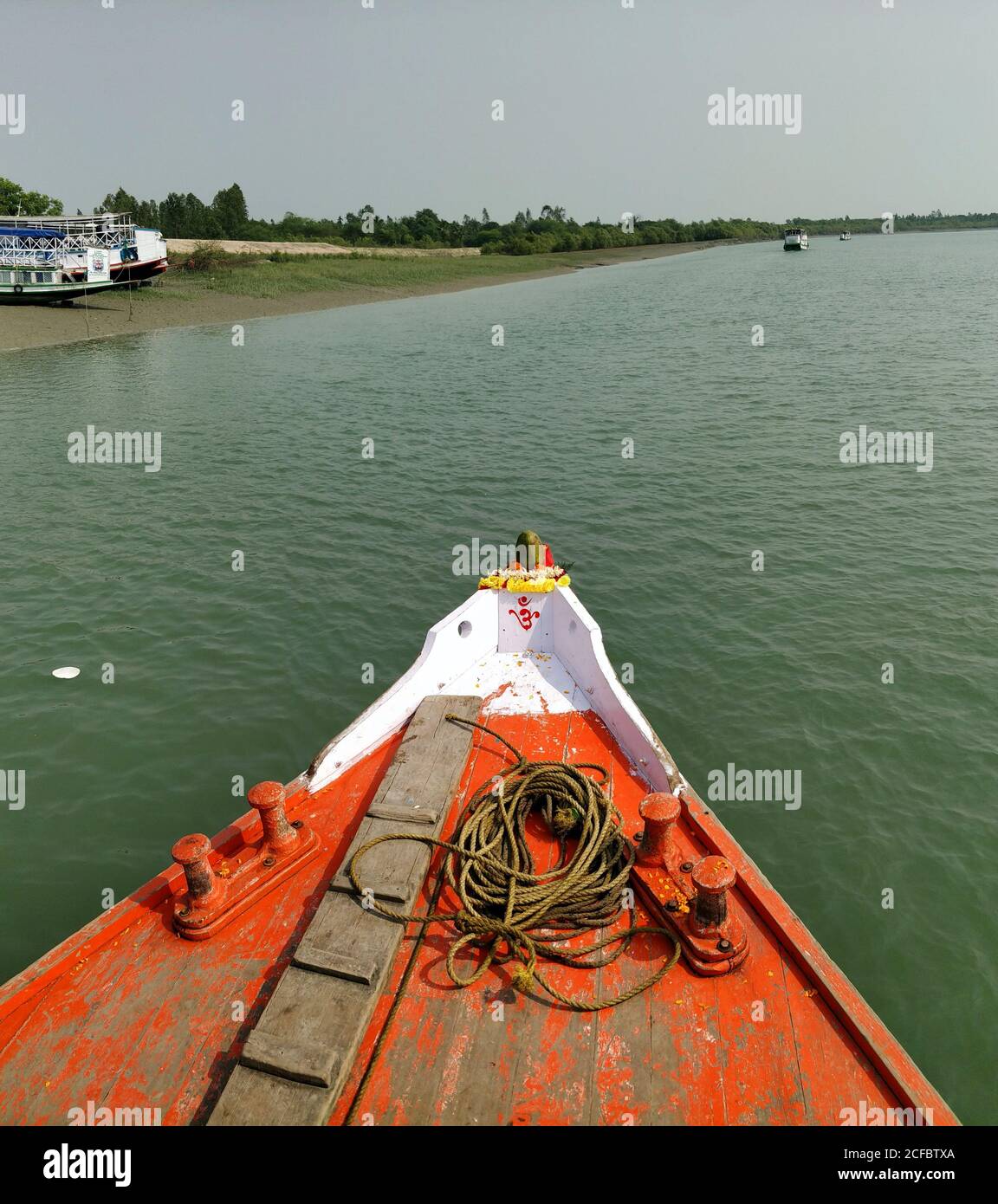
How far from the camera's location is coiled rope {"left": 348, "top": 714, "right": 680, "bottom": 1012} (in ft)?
19.1

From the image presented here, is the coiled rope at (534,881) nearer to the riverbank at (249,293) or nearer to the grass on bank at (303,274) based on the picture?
the riverbank at (249,293)

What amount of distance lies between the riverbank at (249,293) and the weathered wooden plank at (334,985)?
150 feet

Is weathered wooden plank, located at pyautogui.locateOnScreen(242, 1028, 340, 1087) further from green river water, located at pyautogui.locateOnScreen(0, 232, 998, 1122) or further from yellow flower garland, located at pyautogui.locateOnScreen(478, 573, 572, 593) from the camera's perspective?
yellow flower garland, located at pyautogui.locateOnScreen(478, 573, 572, 593)

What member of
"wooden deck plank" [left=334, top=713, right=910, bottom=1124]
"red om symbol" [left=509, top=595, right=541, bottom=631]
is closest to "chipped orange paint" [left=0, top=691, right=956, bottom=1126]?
"wooden deck plank" [left=334, top=713, right=910, bottom=1124]

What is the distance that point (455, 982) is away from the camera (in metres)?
5.63

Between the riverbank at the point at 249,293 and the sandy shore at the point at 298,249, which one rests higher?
the sandy shore at the point at 298,249

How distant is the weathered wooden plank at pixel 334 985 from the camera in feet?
15.4

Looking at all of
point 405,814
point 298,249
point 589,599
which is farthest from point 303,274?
point 405,814

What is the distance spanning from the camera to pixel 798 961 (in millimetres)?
5742

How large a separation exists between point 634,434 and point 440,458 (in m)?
6.51

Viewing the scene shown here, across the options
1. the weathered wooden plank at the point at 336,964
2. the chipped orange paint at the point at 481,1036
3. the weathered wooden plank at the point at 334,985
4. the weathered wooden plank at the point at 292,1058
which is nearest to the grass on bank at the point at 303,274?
the weathered wooden plank at the point at 334,985

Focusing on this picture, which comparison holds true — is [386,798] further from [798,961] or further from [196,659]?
[196,659]

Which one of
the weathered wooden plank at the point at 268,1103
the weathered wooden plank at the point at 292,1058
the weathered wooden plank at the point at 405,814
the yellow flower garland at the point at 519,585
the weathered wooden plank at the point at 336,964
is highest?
the yellow flower garland at the point at 519,585

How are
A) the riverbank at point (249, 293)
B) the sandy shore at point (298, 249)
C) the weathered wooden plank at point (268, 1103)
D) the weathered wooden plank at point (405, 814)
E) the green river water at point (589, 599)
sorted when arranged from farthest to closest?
the sandy shore at point (298, 249) → the riverbank at point (249, 293) → the green river water at point (589, 599) → the weathered wooden plank at point (405, 814) → the weathered wooden plank at point (268, 1103)
